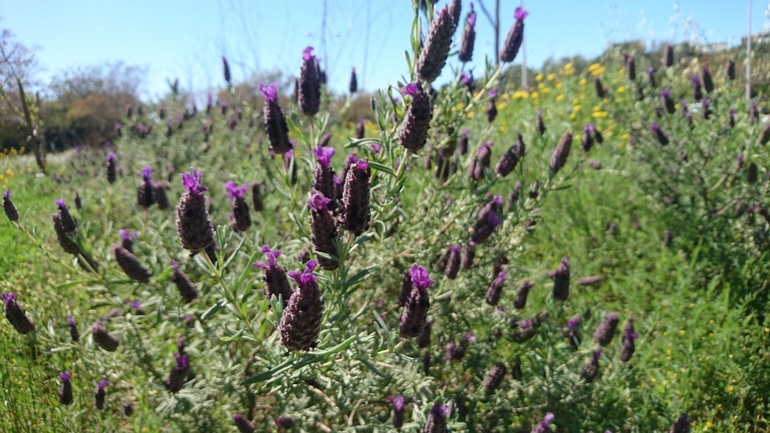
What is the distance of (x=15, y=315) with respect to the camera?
5.47ft

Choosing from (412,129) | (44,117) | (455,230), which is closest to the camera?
(412,129)

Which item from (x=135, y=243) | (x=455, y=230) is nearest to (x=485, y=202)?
(x=455, y=230)

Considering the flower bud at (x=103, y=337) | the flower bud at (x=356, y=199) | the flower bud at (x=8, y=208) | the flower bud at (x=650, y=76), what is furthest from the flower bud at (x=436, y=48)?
the flower bud at (x=650, y=76)

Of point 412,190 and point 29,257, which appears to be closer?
point 29,257

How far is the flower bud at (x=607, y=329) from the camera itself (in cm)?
191

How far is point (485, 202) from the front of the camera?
2021 millimetres

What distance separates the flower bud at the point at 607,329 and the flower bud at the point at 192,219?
59.5 inches

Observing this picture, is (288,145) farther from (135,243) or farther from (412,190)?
(412,190)

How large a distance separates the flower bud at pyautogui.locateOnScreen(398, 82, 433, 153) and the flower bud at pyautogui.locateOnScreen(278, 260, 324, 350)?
0.46 m

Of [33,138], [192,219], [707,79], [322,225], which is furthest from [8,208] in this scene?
[707,79]

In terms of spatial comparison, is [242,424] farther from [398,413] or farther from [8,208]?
[8,208]

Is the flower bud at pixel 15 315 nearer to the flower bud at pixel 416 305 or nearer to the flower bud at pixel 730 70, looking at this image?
the flower bud at pixel 416 305

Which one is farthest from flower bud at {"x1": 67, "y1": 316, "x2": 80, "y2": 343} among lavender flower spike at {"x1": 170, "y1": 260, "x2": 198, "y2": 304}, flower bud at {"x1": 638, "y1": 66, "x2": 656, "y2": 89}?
flower bud at {"x1": 638, "y1": 66, "x2": 656, "y2": 89}

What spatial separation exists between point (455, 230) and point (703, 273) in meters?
1.86
